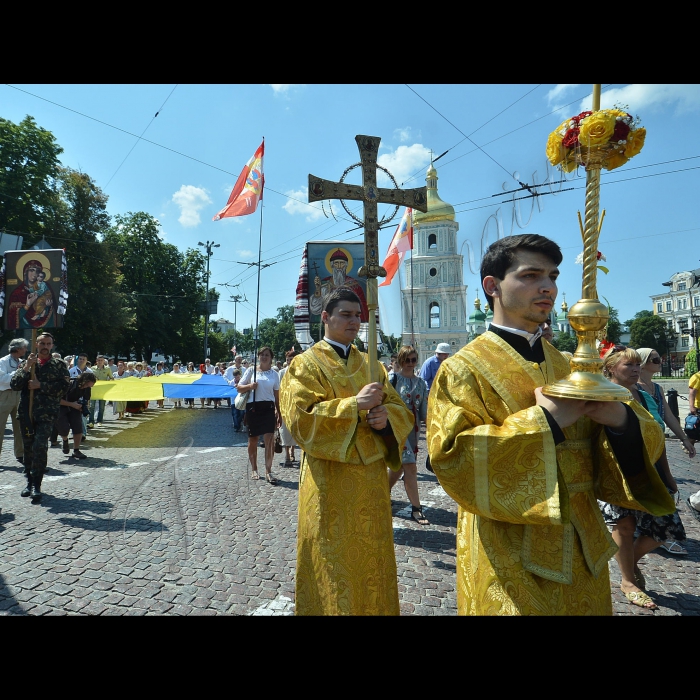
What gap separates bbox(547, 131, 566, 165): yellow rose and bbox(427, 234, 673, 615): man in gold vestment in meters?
0.31

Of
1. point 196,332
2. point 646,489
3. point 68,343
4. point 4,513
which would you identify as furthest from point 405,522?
point 196,332

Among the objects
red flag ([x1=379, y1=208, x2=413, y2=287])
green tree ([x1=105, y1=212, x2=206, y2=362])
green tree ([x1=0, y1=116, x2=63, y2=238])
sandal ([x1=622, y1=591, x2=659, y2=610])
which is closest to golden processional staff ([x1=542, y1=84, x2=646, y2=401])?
sandal ([x1=622, y1=591, x2=659, y2=610])

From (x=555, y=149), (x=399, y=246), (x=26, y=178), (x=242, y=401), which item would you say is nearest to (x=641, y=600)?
(x=555, y=149)

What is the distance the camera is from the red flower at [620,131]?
171 centimetres

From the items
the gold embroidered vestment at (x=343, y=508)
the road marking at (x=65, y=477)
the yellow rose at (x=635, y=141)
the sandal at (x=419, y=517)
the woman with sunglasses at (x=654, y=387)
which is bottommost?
the road marking at (x=65, y=477)

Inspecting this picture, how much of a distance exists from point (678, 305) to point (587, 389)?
2842 inches

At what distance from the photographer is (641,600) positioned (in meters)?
3.47

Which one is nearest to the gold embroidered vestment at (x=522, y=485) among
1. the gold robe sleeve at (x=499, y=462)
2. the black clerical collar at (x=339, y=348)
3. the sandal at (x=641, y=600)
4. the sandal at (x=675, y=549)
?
the gold robe sleeve at (x=499, y=462)

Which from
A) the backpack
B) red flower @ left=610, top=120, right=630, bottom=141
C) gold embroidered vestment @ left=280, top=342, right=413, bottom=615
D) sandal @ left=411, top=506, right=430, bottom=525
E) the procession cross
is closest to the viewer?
red flower @ left=610, top=120, right=630, bottom=141

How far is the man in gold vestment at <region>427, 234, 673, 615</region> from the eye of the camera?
160 cm

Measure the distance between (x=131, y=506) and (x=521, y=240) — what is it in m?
5.85

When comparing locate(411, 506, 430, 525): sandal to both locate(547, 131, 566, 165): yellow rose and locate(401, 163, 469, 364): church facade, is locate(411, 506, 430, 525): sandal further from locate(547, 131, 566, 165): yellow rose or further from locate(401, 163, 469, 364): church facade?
locate(401, 163, 469, 364): church facade

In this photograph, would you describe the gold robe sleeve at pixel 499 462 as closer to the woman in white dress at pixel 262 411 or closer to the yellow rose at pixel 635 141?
the yellow rose at pixel 635 141

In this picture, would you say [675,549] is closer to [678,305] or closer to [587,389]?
[587,389]
